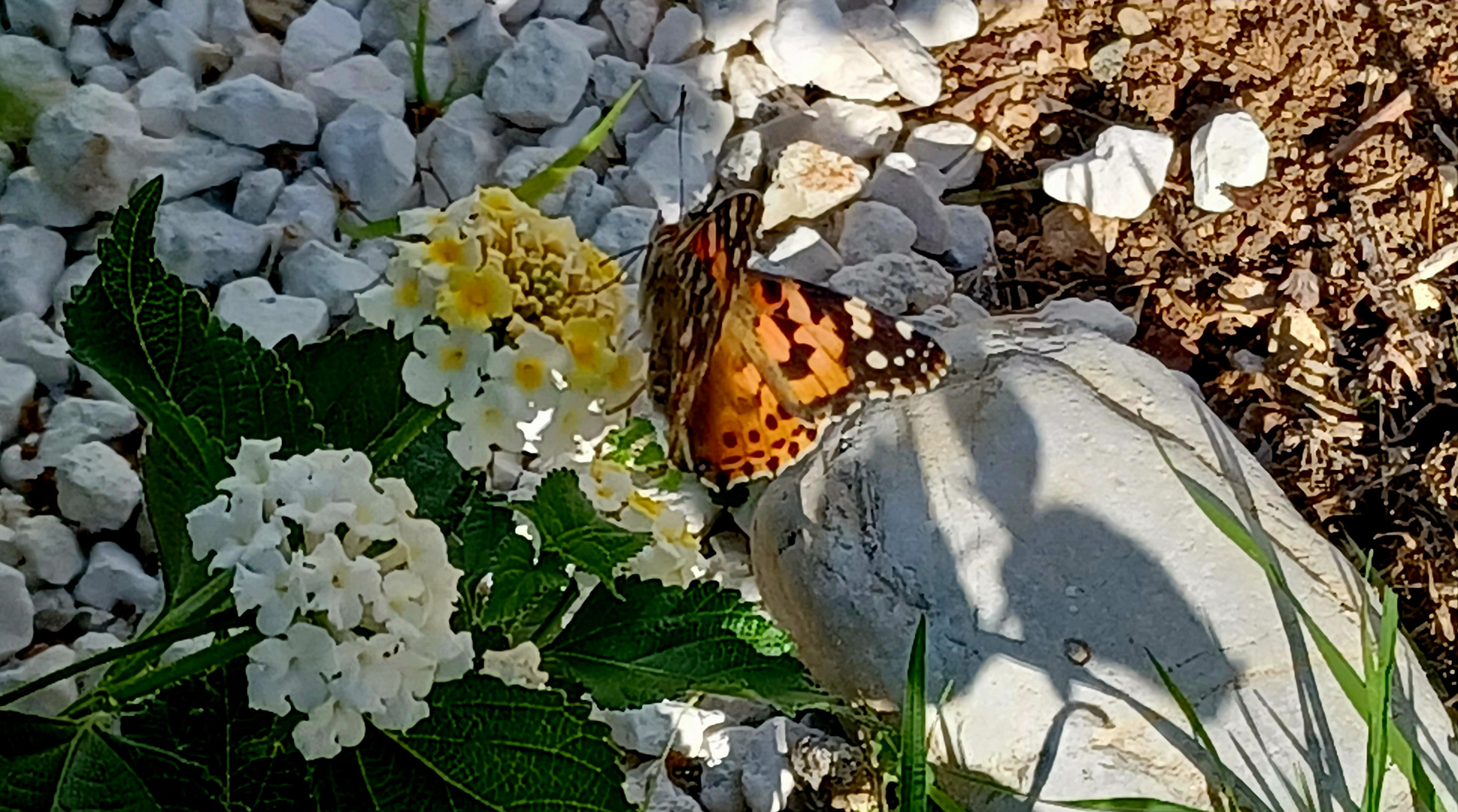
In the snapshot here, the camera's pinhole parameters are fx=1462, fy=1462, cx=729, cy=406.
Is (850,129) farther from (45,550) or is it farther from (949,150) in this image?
(45,550)

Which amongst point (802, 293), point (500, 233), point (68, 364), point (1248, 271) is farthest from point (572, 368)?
point (1248, 271)

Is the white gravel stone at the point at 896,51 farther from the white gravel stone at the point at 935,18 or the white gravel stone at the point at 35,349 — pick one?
the white gravel stone at the point at 35,349

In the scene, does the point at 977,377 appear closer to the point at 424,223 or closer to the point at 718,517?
the point at 718,517

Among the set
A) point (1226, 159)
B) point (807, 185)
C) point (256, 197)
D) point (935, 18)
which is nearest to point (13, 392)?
point (256, 197)

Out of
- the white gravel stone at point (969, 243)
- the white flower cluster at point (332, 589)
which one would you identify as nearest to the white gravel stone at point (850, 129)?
the white gravel stone at point (969, 243)

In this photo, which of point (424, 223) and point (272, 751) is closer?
point (272, 751)
